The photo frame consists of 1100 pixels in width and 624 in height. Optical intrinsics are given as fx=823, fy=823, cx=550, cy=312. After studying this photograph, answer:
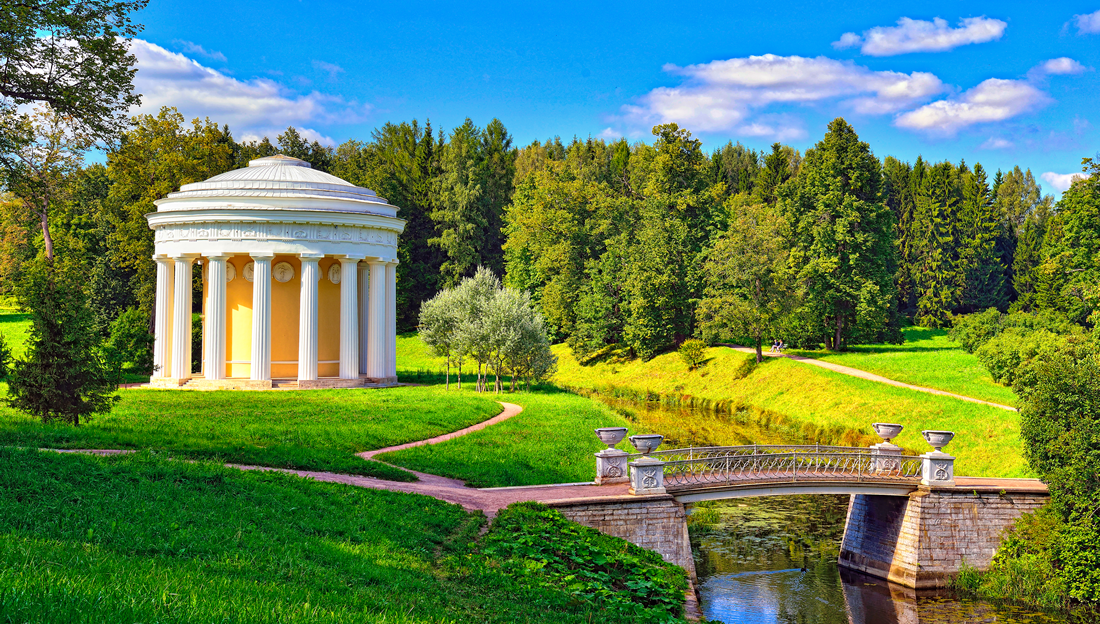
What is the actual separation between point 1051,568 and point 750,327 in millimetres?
32050

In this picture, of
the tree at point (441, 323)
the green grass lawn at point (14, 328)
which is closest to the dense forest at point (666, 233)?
the green grass lawn at point (14, 328)

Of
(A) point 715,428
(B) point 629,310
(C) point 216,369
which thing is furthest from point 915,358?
(C) point 216,369

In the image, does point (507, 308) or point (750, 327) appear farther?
point (750, 327)

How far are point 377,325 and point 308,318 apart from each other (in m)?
3.93

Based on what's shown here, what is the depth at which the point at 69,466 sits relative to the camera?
1391 centimetres

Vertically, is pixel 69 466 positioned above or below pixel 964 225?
below

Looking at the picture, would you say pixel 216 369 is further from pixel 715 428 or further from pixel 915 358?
pixel 915 358

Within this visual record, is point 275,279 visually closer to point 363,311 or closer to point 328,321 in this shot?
point 328,321

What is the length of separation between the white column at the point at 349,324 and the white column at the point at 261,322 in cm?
351

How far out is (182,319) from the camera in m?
39.1

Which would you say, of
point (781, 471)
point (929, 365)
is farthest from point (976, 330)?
point (781, 471)

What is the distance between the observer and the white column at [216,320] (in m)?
37.3

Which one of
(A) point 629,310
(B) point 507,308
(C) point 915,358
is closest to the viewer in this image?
(B) point 507,308

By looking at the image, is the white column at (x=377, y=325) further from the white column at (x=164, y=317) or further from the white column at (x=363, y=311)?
the white column at (x=164, y=317)
